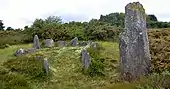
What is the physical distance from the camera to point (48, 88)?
22984mm

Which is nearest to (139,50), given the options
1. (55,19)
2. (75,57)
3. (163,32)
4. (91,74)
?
(91,74)

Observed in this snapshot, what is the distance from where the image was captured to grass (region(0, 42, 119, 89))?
2323 cm

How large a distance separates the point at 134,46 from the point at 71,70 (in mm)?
5778

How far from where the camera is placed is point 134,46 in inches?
878

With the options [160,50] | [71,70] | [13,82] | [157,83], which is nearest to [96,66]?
[71,70]

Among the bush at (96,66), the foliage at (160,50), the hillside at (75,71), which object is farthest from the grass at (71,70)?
the foliage at (160,50)

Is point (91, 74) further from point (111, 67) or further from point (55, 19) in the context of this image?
point (55, 19)

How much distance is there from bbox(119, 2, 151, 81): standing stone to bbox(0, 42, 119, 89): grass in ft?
3.75

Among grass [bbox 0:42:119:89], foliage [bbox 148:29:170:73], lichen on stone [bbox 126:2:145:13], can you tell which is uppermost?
lichen on stone [bbox 126:2:145:13]

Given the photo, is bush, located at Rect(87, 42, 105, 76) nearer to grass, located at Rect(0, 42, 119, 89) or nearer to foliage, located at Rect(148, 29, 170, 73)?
grass, located at Rect(0, 42, 119, 89)

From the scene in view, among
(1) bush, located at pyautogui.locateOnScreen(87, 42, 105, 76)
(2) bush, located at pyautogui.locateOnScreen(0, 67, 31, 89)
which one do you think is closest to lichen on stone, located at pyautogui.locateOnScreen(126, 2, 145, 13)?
(1) bush, located at pyautogui.locateOnScreen(87, 42, 105, 76)

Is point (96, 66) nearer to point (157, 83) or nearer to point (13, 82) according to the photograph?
point (13, 82)

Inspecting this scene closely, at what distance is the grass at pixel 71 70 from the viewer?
23.2 metres

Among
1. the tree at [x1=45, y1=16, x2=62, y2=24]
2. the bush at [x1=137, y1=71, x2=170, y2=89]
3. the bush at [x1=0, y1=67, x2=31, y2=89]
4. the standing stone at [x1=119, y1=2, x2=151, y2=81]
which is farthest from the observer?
the tree at [x1=45, y1=16, x2=62, y2=24]
